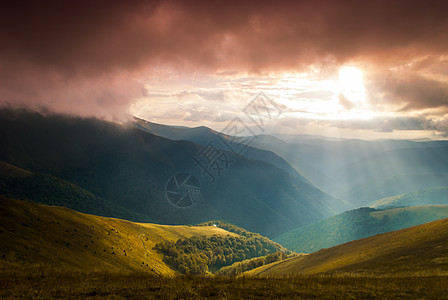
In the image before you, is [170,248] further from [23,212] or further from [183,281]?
[183,281]

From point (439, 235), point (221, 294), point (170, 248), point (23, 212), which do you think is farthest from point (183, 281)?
point (170, 248)

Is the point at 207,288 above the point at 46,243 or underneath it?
underneath

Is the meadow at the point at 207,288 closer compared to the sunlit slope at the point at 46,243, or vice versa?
the meadow at the point at 207,288

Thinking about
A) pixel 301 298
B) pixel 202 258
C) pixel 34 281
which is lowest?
pixel 202 258

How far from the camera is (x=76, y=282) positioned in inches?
873

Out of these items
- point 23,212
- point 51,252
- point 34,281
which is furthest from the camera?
point 23,212

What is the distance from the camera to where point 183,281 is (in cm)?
2347

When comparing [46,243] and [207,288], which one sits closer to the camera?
[207,288]

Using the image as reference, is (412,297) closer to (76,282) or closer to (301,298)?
(301,298)

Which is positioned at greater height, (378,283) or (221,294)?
(378,283)

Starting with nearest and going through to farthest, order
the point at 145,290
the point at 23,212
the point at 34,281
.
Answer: the point at 145,290
the point at 34,281
the point at 23,212

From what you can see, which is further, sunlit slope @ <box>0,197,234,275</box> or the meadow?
sunlit slope @ <box>0,197,234,275</box>

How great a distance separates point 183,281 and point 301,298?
35.8 ft

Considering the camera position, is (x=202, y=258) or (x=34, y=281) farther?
(x=202, y=258)
